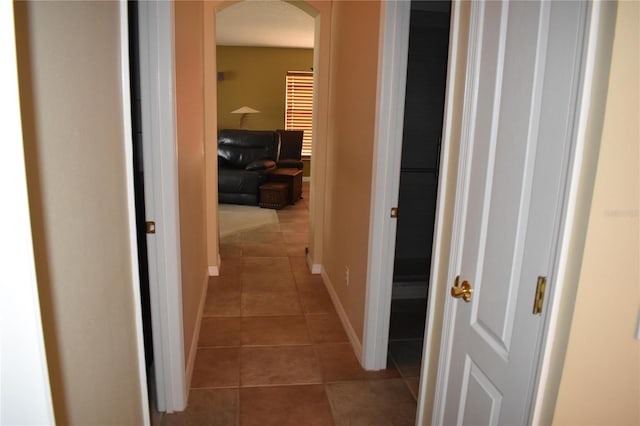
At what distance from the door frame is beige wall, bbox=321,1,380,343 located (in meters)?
0.16

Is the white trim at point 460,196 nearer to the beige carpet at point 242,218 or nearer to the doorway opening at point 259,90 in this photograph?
the doorway opening at point 259,90

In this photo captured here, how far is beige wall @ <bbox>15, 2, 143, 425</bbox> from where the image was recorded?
76cm

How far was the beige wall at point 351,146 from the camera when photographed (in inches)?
103

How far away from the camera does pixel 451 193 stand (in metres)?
1.55

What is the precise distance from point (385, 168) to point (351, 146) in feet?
2.32

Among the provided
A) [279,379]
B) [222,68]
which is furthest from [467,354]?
[222,68]

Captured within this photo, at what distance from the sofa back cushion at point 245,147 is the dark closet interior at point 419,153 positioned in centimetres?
411

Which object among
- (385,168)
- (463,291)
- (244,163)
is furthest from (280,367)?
(244,163)

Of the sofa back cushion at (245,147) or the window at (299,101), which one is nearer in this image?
the sofa back cushion at (245,147)

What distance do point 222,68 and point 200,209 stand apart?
6.39 m

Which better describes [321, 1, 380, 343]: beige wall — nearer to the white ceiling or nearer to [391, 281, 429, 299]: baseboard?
[391, 281, 429, 299]: baseboard

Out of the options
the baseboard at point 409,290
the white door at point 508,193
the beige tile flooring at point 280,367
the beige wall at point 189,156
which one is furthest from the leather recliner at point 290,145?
the white door at point 508,193

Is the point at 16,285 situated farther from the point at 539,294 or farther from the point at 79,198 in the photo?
the point at 539,294

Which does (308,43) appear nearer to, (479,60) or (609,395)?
(479,60)
